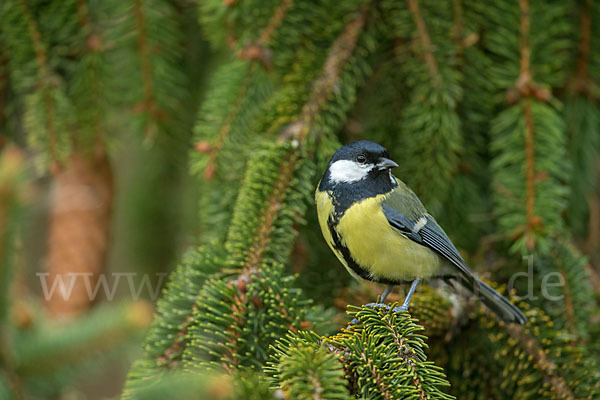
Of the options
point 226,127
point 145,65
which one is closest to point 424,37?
point 226,127

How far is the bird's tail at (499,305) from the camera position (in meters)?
1.66

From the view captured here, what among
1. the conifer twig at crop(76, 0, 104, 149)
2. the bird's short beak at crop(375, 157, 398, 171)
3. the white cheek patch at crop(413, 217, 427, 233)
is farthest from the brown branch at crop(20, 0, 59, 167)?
the white cheek patch at crop(413, 217, 427, 233)

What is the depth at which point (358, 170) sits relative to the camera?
5.94ft

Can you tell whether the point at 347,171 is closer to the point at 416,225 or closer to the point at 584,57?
the point at 416,225

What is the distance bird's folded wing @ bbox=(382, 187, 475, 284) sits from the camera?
5.99 feet

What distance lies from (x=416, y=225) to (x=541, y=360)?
1.90 feet

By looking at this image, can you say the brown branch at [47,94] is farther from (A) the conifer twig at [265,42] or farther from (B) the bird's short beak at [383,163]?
(B) the bird's short beak at [383,163]

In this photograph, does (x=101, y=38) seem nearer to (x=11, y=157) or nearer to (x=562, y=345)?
(x=11, y=157)

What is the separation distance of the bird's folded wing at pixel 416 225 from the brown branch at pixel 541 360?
0.27 meters

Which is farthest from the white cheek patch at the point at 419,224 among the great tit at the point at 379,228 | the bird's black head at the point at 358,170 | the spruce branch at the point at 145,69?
the spruce branch at the point at 145,69

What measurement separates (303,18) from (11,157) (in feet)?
4.88

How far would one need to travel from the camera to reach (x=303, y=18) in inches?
76.4

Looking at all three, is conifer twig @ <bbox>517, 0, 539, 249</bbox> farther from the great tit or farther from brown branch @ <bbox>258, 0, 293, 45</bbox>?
brown branch @ <bbox>258, 0, 293, 45</bbox>

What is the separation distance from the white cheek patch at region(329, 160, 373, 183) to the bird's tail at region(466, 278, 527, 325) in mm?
557
